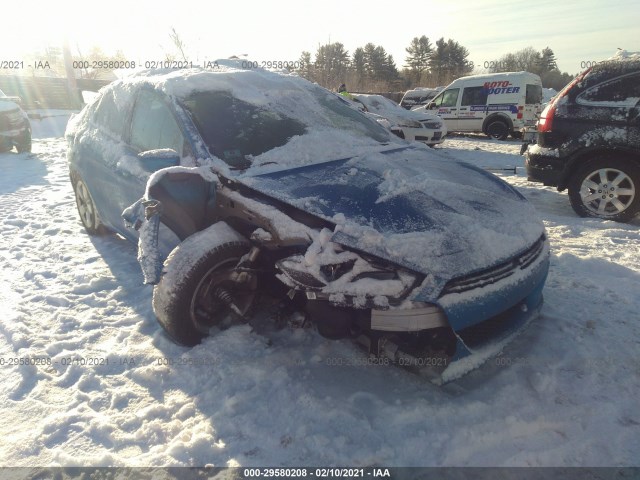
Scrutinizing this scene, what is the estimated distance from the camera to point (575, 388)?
2330 mm

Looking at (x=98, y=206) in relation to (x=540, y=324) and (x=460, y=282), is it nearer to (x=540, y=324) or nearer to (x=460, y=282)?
(x=460, y=282)

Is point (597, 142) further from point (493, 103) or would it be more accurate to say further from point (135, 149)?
point (493, 103)

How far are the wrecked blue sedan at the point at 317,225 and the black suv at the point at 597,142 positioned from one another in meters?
2.42

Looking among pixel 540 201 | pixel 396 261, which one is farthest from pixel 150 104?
pixel 540 201

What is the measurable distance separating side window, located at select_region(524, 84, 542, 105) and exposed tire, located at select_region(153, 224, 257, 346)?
13307mm

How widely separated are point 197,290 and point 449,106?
45.4 ft

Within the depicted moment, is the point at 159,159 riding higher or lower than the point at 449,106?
lower

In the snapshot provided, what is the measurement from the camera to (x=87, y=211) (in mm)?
4871

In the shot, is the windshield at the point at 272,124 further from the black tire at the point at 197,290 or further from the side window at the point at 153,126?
the black tire at the point at 197,290

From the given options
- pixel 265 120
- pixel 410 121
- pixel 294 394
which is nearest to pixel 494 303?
pixel 294 394

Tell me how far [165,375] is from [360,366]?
A: 1.17m

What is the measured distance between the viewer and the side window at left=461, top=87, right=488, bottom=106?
45.2 ft

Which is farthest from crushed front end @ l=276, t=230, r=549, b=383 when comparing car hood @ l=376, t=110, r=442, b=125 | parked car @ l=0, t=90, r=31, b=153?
parked car @ l=0, t=90, r=31, b=153

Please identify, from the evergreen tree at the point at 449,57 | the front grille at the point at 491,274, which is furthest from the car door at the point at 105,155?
the evergreen tree at the point at 449,57
